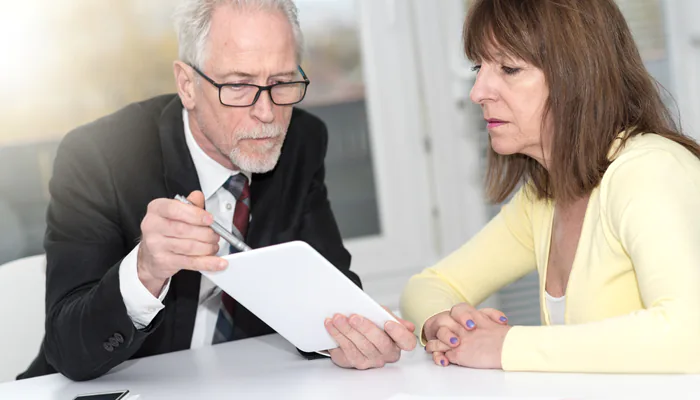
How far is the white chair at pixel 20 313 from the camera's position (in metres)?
1.99

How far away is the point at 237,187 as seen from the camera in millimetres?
1999

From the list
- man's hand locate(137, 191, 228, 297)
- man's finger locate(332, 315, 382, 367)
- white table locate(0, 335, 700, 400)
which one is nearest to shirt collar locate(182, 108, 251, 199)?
white table locate(0, 335, 700, 400)

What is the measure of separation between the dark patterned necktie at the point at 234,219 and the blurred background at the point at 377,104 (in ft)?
4.70

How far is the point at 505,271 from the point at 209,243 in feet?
2.55

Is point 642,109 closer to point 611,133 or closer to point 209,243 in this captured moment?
point 611,133

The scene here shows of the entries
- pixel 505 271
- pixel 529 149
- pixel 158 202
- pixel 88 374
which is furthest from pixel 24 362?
pixel 529 149

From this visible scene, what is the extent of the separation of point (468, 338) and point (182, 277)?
0.74m

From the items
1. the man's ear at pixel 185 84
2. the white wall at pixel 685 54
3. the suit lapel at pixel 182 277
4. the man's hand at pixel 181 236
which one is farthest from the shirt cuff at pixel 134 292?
the white wall at pixel 685 54

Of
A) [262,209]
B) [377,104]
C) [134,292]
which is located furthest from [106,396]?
[377,104]

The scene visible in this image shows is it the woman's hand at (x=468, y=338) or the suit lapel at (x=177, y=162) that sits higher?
the suit lapel at (x=177, y=162)

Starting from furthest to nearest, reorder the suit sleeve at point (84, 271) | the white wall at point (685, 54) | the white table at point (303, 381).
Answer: the white wall at point (685, 54) < the suit sleeve at point (84, 271) < the white table at point (303, 381)

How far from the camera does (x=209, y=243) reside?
4.62 ft

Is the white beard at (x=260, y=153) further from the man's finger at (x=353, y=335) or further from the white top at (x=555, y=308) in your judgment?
the white top at (x=555, y=308)

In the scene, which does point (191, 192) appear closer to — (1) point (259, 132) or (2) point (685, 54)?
(1) point (259, 132)
